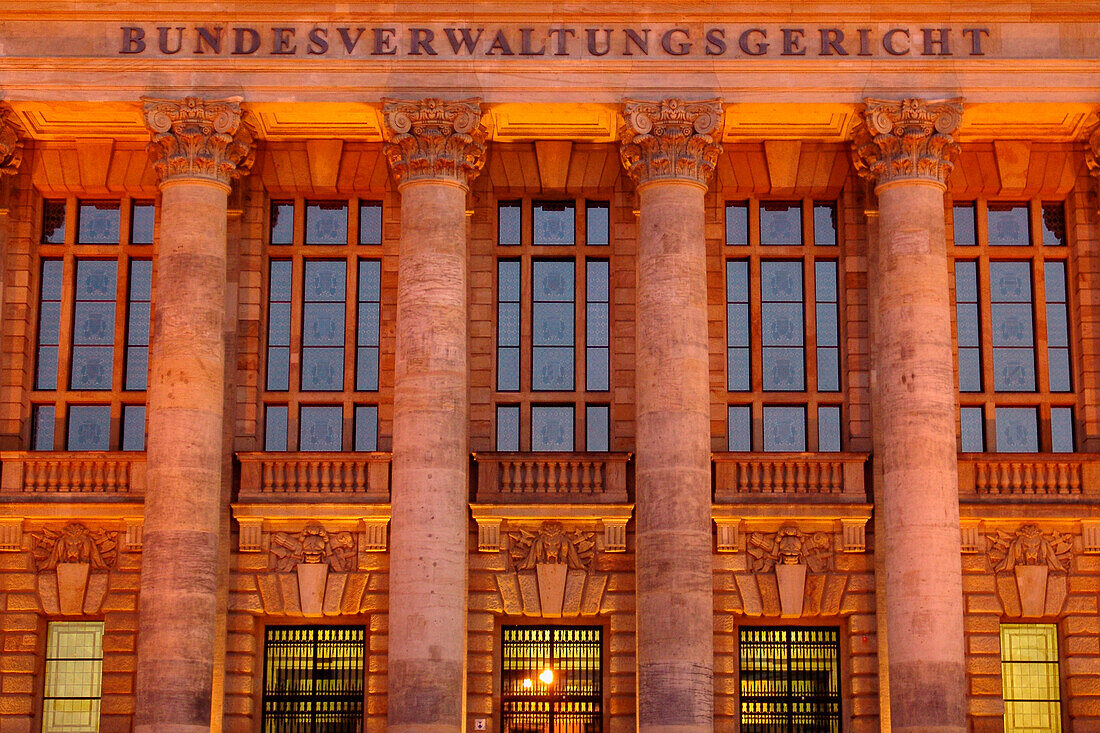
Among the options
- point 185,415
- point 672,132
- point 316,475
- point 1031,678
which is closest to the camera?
point 185,415

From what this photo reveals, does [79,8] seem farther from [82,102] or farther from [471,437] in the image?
[471,437]

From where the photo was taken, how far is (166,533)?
116 feet

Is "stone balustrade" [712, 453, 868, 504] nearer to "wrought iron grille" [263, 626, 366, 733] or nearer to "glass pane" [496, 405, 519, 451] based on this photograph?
"glass pane" [496, 405, 519, 451]

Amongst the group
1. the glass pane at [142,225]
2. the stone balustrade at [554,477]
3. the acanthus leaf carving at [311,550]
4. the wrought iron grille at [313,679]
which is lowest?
the wrought iron grille at [313,679]

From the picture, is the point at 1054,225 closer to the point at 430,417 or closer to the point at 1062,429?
the point at 1062,429

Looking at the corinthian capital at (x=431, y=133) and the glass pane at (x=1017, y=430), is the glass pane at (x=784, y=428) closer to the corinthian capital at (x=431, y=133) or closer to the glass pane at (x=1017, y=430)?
the glass pane at (x=1017, y=430)

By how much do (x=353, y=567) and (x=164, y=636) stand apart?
5139mm

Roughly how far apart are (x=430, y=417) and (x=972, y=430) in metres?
12.7

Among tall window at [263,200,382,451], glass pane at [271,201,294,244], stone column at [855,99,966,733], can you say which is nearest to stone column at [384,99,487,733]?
tall window at [263,200,382,451]

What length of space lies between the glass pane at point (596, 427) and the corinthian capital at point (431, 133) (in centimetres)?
646

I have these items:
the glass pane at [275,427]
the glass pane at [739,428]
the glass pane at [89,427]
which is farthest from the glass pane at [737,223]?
the glass pane at [89,427]

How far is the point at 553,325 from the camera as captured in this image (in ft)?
133

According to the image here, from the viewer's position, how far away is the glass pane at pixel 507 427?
A: 130ft

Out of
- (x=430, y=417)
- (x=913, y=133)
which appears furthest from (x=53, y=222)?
(x=913, y=133)
